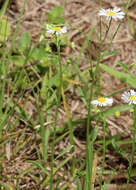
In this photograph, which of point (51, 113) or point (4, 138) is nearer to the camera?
point (4, 138)

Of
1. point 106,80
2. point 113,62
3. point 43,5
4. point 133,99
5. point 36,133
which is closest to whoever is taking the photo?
point 133,99

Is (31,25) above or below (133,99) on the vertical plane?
above

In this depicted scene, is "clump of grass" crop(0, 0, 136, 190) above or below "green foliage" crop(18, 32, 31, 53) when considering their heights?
below

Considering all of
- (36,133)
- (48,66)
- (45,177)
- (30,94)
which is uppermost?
(48,66)

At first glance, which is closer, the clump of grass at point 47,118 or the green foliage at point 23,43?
the clump of grass at point 47,118

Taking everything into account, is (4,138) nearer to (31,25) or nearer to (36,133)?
(36,133)

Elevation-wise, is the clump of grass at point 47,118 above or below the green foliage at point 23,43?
below

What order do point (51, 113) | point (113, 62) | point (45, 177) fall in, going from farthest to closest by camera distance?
point (113, 62) < point (51, 113) < point (45, 177)

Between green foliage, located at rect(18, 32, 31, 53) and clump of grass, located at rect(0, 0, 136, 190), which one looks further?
green foliage, located at rect(18, 32, 31, 53)

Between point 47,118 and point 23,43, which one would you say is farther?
point 23,43

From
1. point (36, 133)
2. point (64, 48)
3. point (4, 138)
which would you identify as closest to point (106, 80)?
point (64, 48)

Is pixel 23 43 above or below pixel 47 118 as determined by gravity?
above
